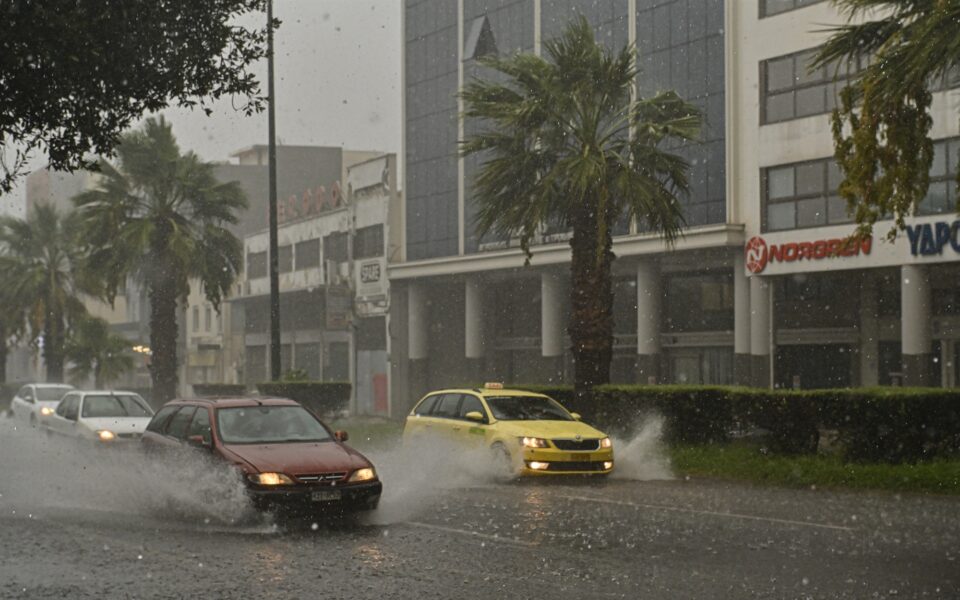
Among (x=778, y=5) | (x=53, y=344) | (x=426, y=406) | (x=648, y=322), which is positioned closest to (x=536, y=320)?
(x=648, y=322)

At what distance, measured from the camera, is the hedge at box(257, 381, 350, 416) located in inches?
1347

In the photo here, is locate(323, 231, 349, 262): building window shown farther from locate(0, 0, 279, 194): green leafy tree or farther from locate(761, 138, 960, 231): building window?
locate(0, 0, 279, 194): green leafy tree

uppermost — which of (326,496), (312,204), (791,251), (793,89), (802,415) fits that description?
(793,89)

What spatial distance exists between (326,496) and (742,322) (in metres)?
26.9

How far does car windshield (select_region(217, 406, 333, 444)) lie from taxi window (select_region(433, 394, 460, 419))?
5903mm

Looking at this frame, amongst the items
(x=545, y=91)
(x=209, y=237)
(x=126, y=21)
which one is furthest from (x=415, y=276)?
(x=126, y=21)

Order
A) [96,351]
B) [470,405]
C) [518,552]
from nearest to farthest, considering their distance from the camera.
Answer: [518,552]
[470,405]
[96,351]

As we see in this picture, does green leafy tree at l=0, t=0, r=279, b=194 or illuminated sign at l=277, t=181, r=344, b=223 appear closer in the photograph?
green leafy tree at l=0, t=0, r=279, b=194

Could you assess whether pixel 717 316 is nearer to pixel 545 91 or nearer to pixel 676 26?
pixel 676 26

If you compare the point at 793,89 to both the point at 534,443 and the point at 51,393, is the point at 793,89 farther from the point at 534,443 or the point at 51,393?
the point at 51,393

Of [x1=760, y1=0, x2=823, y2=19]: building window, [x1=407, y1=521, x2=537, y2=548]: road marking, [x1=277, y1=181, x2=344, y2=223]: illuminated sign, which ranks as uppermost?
[x1=760, y1=0, x2=823, y2=19]: building window

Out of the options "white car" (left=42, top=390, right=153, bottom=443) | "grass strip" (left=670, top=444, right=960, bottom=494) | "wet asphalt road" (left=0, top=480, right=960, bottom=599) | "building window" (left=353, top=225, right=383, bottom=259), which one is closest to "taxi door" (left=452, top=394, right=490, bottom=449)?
"grass strip" (left=670, top=444, right=960, bottom=494)

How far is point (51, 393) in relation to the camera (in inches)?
1518

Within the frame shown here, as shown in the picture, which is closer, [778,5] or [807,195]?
[807,195]
